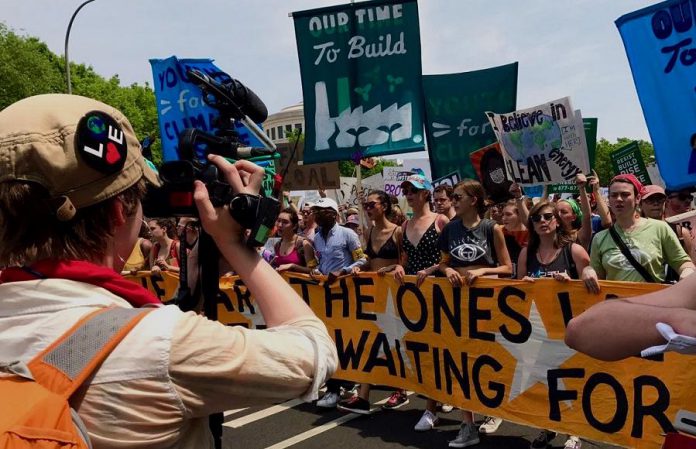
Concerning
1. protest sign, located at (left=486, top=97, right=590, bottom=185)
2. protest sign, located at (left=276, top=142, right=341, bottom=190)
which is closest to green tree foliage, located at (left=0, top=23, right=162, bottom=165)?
protest sign, located at (left=276, top=142, right=341, bottom=190)

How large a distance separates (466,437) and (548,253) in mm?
1544

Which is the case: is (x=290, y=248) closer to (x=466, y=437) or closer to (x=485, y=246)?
(x=485, y=246)

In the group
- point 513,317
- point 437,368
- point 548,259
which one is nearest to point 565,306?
point 513,317

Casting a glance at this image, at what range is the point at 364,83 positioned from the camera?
8.00m

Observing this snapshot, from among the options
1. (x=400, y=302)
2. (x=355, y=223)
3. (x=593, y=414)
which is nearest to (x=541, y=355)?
(x=593, y=414)

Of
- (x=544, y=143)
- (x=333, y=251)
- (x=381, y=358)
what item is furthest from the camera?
(x=544, y=143)

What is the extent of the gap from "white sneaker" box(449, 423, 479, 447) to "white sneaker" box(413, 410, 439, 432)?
0.34 metres

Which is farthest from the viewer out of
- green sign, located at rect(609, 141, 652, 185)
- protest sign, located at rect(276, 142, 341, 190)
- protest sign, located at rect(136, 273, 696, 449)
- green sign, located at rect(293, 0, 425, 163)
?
protest sign, located at rect(276, 142, 341, 190)

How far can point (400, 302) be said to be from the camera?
5594 mm

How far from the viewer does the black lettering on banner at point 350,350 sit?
5930 mm

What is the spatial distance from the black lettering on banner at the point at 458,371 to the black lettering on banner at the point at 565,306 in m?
0.85

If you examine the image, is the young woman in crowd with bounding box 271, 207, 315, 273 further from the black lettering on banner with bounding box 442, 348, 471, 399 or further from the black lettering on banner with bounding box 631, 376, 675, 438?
the black lettering on banner with bounding box 631, 376, 675, 438

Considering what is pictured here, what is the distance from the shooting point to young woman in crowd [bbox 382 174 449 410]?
230 inches

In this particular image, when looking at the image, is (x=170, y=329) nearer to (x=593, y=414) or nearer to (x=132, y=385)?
(x=132, y=385)
